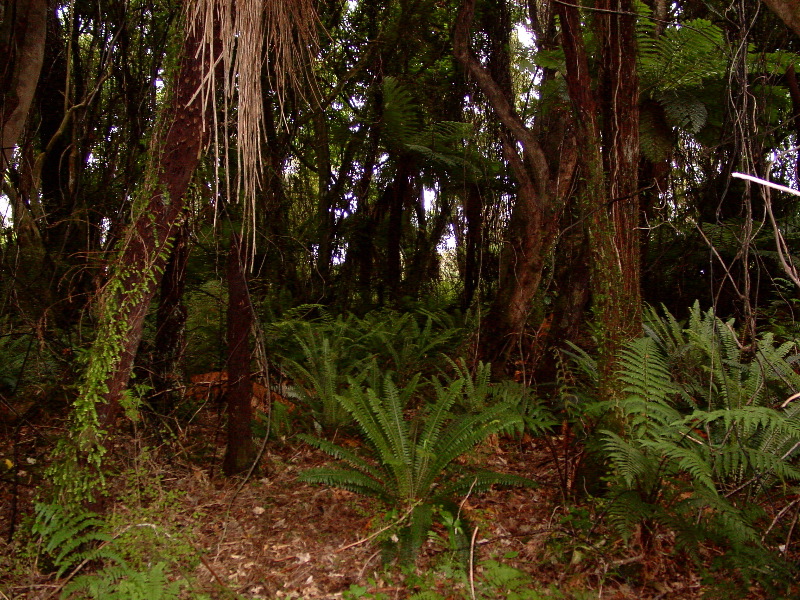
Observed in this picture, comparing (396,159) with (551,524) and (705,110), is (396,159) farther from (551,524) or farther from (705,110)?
(551,524)

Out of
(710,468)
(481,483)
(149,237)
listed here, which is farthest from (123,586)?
(710,468)

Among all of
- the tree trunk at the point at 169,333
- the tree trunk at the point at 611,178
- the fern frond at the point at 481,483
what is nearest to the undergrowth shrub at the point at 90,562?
the tree trunk at the point at 169,333

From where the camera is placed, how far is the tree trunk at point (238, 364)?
3.10 m

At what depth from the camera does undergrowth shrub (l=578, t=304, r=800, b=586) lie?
2.36 m

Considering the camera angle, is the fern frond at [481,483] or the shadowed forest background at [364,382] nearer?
the shadowed forest background at [364,382]

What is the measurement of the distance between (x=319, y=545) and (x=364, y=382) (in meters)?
1.87

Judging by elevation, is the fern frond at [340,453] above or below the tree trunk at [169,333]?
below

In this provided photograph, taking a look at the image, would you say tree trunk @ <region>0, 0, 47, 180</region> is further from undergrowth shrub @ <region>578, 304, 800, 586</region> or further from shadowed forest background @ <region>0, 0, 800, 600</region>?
undergrowth shrub @ <region>578, 304, 800, 586</region>

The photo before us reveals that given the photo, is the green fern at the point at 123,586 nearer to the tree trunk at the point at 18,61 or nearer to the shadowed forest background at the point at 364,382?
the shadowed forest background at the point at 364,382

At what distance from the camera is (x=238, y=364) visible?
317 cm

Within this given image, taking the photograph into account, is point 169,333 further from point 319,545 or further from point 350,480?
point 319,545

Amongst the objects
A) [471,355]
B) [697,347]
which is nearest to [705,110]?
[697,347]

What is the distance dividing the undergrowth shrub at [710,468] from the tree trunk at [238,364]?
187 centimetres

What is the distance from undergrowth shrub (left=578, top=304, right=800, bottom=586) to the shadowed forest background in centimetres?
2
